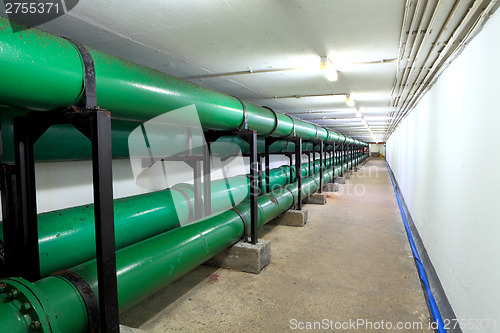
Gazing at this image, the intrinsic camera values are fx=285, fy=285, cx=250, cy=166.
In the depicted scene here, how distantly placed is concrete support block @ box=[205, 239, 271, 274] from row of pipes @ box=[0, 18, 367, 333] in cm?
13

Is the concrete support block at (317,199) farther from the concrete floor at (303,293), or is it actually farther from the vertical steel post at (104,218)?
the vertical steel post at (104,218)

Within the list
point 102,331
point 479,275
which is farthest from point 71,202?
point 479,275

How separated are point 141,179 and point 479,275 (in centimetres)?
266

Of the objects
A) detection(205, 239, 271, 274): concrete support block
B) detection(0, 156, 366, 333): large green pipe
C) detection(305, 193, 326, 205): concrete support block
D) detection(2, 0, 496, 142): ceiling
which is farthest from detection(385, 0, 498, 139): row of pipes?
detection(305, 193, 326, 205): concrete support block

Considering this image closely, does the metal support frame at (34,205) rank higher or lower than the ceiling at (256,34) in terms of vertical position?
lower

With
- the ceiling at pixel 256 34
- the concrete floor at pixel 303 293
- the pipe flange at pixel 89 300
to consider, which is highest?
the ceiling at pixel 256 34

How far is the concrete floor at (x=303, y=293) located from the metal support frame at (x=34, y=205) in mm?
817

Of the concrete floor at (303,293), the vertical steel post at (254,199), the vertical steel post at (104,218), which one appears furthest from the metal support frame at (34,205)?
the vertical steel post at (254,199)

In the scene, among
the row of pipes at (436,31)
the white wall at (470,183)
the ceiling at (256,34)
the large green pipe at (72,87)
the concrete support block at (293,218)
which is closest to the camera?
the large green pipe at (72,87)

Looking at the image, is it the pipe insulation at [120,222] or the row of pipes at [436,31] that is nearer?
the pipe insulation at [120,222]

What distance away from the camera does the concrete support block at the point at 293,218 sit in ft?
13.6

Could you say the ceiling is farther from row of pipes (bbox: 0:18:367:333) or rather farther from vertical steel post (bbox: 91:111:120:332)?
vertical steel post (bbox: 91:111:120:332)

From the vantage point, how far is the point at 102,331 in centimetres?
120

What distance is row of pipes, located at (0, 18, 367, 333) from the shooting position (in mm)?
1013
